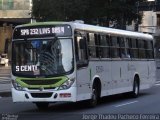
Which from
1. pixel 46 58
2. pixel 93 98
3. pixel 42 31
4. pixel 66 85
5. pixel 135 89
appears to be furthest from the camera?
pixel 135 89

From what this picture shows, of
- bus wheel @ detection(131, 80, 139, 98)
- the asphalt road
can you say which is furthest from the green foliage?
the asphalt road

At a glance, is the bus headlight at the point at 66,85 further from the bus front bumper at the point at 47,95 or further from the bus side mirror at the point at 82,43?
the bus side mirror at the point at 82,43

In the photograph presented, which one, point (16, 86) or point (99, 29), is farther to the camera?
→ point (99, 29)

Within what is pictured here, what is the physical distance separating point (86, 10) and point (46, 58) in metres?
21.8

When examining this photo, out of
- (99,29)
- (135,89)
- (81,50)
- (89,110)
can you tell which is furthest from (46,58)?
(135,89)

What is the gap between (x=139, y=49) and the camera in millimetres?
24547

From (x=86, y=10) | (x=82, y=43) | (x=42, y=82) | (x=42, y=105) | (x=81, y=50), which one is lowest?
(x=42, y=105)

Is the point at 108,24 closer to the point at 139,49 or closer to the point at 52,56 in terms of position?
the point at 139,49

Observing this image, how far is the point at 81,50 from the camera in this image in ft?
58.7

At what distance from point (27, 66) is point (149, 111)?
13.6 ft

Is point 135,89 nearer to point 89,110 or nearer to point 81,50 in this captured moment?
point 89,110

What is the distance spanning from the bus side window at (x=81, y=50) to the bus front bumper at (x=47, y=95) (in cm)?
103

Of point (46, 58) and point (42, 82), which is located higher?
point (46, 58)

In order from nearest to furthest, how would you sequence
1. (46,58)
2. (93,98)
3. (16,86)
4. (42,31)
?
1. (46,58)
2. (16,86)
3. (42,31)
4. (93,98)
